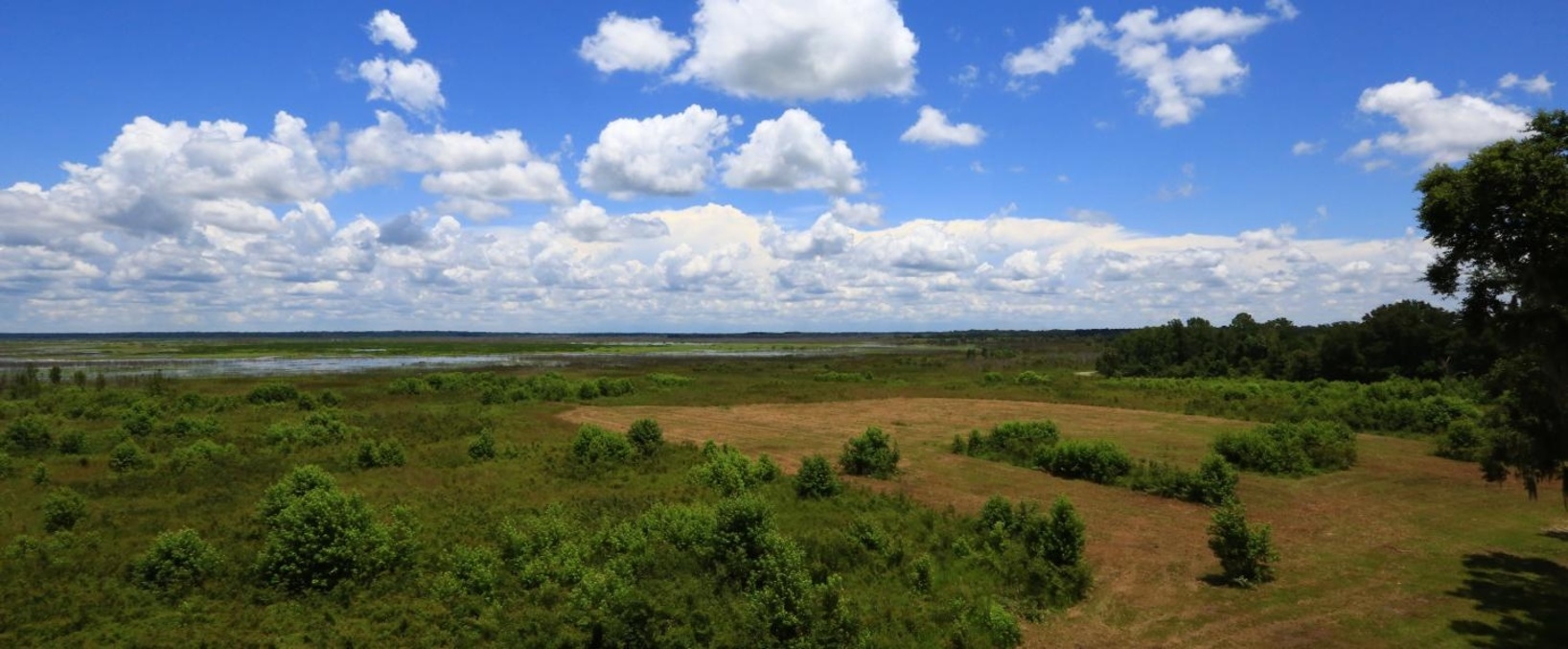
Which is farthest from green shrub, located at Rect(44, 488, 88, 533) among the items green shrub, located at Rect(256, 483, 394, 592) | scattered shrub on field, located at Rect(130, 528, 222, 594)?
green shrub, located at Rect(256, 483, 394, 592)

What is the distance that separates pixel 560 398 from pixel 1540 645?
56.0 metres

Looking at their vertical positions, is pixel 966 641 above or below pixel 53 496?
below

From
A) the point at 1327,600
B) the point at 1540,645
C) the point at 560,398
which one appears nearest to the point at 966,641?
the point at 1327,600

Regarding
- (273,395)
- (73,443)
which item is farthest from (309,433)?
(273,395)

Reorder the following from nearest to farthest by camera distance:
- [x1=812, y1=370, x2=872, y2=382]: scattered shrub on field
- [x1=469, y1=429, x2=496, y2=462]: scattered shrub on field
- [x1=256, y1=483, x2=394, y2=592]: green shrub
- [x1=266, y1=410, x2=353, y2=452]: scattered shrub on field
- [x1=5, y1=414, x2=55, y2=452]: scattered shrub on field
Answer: [x1=256, y1=483, x2=394, y2=592]: green shrub → [x1=469, y1=429, x2=496, y2=462]: scattered shrub on field → [x1=5, y1=414, x2=55, y2=452]: scattered shrub on field → [x1=266, y1=410, x2=353, y2=452]: scattered shrub on field → [x1=812, y1=370, x2=872, y2=382]: scattered shrub on field

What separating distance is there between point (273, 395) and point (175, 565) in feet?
140

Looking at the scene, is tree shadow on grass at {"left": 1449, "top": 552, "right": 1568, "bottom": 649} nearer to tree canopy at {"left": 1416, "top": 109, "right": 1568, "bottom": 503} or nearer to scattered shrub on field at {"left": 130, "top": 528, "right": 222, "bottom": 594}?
tree canopy at {"left": 1416, "top": 109, "right": 1568, "bottom": 503}

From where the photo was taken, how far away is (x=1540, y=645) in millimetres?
14672

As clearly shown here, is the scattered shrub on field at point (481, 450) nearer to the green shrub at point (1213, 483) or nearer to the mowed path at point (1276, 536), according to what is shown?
the mowed path at point (1276, 536)

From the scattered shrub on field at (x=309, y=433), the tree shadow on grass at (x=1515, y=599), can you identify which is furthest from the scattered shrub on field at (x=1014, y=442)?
the scattered shrub on field at (x=309, y=433)

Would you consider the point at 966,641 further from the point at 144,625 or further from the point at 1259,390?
the point at 1259,390

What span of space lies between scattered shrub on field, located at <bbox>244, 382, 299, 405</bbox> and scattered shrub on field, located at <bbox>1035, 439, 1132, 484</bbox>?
49684mm

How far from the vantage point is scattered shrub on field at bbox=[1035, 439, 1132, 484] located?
30.7 m

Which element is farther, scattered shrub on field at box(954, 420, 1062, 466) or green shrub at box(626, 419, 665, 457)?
scattered shrub on field at box(954, 420, 1062, 466)
